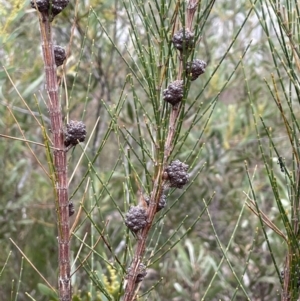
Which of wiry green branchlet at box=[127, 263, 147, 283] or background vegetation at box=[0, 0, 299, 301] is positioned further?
background vegetation at box=[0, 0, 299, 301]

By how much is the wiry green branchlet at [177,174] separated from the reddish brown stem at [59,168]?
164 millimetres

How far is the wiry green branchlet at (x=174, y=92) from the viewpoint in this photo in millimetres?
768

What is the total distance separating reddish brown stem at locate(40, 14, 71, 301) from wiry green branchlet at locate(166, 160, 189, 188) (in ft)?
0.54

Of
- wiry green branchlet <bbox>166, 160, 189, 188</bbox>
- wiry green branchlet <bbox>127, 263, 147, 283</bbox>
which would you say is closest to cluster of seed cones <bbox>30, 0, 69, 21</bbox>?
wiry green branchlet <bbox>166, 160, 189, 188</bbox>

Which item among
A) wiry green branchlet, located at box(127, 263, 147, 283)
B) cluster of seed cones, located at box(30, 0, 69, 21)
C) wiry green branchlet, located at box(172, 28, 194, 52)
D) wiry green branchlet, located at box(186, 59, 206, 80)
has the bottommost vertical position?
wiry green branchlet, located at box(127, 263, 147, 283)

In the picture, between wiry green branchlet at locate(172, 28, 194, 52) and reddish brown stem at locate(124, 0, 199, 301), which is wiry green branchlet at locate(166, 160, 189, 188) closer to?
reddish brown stem at locate(124, 0, 199, 301)

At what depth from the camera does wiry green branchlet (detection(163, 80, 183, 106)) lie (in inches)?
30.2

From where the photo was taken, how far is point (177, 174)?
0.76 meters

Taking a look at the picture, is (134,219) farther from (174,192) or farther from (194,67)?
(174,192)

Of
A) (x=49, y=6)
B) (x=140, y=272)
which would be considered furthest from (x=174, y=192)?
(x=49, y=6)

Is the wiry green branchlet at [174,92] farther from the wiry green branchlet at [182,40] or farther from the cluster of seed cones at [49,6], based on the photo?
the cluster of seed cones at [49,6]

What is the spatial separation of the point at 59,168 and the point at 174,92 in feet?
0.71

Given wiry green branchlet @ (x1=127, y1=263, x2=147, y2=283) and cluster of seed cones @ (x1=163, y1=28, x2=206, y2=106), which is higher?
cluster of seed cones @ (x1=163, y1=28, x2=206, y2=106)

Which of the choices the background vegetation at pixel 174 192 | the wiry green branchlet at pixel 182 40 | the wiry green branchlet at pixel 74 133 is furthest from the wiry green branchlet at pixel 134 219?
the background vegetation at pixel 174 192
